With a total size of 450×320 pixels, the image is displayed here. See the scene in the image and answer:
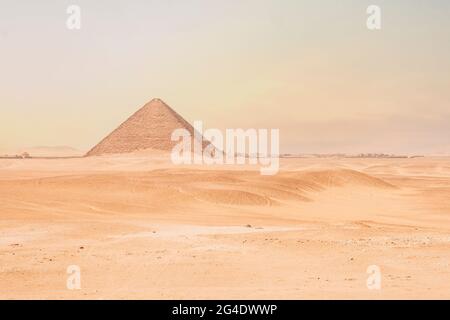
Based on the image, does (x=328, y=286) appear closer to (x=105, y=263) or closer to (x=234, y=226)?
(x=105, y=263)

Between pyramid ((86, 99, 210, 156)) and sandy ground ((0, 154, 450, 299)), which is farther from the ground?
pyramid ((86, 99, 210, 156))

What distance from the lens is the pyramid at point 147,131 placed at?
81.4 metres

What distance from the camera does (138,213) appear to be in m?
18.1

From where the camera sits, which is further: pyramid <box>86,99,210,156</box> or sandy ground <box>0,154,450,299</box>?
pyramid <box>86,99,210,156</box>

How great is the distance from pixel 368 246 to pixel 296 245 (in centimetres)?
131

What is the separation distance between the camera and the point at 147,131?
272 ft

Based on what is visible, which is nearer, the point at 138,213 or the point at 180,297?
the point at 180,297

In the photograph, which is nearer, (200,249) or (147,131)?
(200,249)

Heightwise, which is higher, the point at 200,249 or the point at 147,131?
the point at 147,131

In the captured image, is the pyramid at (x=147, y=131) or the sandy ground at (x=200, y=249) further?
the pyramid at (x=147, y=131)

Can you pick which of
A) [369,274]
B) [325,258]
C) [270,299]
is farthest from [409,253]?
[270,299]

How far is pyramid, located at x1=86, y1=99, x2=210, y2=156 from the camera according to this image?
81438mm

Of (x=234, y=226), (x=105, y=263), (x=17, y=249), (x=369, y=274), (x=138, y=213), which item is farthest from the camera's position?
(x=138, y=213)

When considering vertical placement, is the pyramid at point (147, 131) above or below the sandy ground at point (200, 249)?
above
